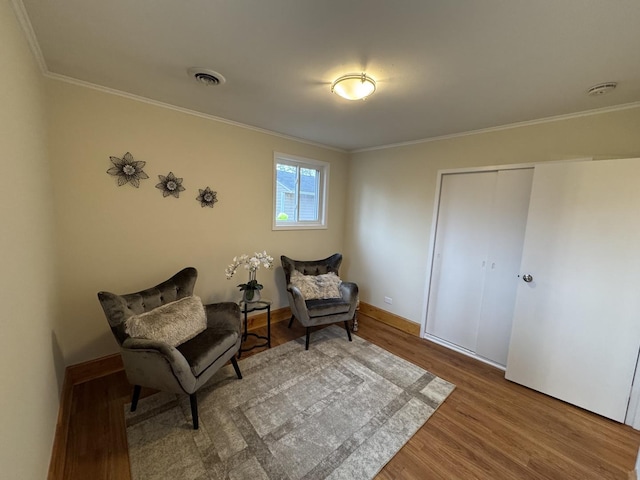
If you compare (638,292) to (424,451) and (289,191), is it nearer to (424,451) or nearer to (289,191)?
(424,451)

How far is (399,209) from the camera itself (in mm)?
3447

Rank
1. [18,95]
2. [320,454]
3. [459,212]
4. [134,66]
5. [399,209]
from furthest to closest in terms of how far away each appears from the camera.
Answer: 1. [399,209]
2. [459,212]
3. [134,66]
4. [320,454]
5. [18,95]

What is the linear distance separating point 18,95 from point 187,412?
2.18 m

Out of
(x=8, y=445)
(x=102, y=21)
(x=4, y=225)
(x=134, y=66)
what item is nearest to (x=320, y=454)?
(x=8, y=445)

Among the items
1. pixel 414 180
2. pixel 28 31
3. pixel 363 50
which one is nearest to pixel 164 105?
pixel 28 31

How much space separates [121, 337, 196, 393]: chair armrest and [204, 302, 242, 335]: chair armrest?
54 centimetres

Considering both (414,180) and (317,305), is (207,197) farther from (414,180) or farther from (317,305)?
(414,180)

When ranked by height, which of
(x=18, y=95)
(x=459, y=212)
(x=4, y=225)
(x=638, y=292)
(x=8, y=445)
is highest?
(x=18, y=95)

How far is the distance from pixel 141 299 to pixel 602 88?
3.71 meters

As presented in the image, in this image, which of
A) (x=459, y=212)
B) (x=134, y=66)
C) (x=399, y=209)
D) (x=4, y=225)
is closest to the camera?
(x=4, y=225)

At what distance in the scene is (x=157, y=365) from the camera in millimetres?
1630

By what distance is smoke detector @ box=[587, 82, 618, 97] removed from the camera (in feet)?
5.52

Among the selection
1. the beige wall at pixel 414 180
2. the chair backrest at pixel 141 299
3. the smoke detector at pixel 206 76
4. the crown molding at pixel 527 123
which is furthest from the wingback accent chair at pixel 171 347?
the crown molding at pixel 527 123

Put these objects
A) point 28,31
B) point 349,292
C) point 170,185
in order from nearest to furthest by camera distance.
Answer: point 28,31
point 170,185
point 349,292
